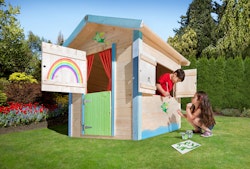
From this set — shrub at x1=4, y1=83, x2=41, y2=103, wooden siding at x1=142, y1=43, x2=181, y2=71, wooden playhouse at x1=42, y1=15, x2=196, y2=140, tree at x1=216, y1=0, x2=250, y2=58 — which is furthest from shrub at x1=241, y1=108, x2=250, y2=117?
shrub at x1=4, y1=83, x2=41, y2=103

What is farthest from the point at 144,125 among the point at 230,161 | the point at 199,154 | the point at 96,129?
the point at 230,161

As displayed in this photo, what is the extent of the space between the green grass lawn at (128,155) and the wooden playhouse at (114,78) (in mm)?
668

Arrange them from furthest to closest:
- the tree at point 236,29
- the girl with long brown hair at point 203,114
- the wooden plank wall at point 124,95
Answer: the tree at point 236,29
the wooden plank wall at point 124,95
the girl with long brown hair at point 203,114

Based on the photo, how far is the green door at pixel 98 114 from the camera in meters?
5.98

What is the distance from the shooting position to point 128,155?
430cm

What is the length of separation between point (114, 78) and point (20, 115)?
5226 mm

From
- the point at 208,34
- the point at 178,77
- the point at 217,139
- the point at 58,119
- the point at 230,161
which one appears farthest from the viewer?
the point at 208,34

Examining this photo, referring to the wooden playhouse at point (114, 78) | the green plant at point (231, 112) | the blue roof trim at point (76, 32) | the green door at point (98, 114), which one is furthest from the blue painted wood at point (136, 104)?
A: the green plant at point (231, 112)

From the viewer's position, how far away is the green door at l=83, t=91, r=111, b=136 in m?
5.98

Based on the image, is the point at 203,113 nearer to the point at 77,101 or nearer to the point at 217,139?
the point at 217,139

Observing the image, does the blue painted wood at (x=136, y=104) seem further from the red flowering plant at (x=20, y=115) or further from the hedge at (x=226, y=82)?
the hedge at (x=226, y=82)

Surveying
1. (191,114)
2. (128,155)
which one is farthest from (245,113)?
(128,155)

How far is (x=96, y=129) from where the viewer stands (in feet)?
20.4

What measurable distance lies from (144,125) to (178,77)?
191 centimetres
